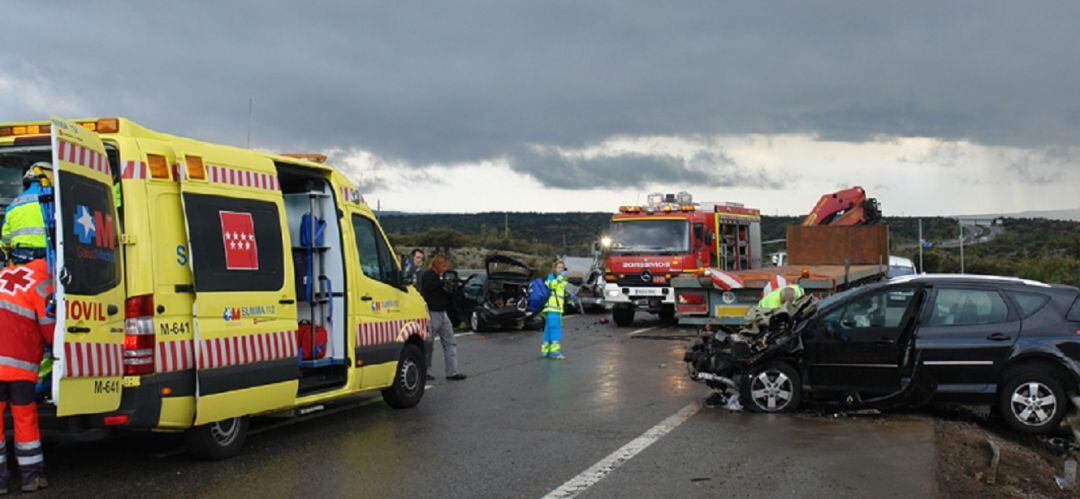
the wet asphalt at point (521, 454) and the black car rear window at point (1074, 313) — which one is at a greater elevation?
the black car rear window at point (1074, 313)

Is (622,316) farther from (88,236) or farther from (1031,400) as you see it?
(88,236)

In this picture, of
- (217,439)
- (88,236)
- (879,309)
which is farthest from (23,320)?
(879,309)

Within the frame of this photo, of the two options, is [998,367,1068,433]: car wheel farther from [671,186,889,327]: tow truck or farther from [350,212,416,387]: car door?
[350,212,416,387]: car door

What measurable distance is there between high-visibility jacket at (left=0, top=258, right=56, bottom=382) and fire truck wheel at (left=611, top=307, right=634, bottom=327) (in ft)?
53.0

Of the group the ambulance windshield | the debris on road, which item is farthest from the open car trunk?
the ambulance windshield

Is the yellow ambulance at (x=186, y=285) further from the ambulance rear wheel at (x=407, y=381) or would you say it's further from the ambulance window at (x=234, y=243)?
the ambulance rear wheel at (x=407, y=381)

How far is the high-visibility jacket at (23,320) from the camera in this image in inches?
245

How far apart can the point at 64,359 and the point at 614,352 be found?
35.6ft

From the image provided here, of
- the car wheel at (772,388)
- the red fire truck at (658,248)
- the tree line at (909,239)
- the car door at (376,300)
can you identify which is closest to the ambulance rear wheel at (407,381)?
the car door at (376,300)

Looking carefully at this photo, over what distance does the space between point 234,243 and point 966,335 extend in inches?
273

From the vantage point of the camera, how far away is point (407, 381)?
32.6ft

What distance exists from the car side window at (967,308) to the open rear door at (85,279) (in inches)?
293

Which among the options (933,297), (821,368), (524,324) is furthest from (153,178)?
(524,324)

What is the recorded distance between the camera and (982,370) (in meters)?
8.89
